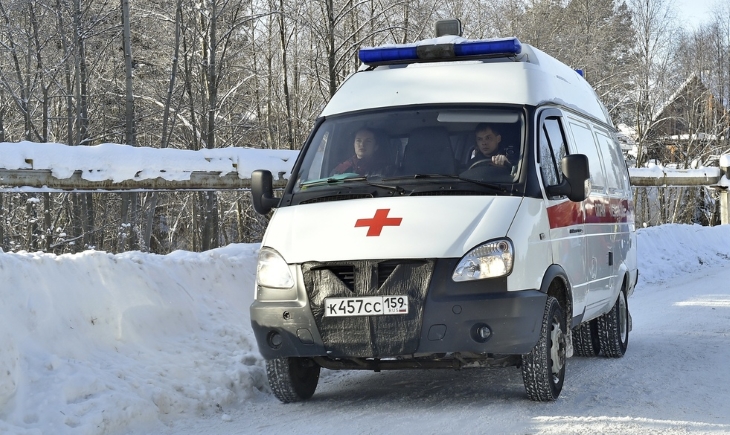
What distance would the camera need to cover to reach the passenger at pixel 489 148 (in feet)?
20.3

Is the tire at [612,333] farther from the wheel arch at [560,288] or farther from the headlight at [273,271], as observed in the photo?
the headlight at [273,271]

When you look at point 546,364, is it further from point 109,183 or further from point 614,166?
point 109,183

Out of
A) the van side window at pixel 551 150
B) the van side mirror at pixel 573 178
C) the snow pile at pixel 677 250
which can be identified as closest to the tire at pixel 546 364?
the van side mirror at pixel 573 178

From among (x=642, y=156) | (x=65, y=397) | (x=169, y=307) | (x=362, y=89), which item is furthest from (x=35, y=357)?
(x=642, y=156)

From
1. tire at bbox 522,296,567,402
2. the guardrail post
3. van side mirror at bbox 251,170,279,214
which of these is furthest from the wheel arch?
the guardrail post

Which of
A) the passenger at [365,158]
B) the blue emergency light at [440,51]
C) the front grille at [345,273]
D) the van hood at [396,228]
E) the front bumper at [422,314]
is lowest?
the front bumper at [422,314]

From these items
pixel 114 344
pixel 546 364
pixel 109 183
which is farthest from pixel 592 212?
pixel 109 183

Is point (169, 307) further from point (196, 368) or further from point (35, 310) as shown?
point (35, 310)

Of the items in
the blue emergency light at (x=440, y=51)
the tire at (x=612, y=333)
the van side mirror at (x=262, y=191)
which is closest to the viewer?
the van side mirror at (x=262, y=191)

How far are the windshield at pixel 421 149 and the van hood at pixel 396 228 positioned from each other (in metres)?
0.28

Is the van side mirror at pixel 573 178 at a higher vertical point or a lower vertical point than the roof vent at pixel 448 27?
lower

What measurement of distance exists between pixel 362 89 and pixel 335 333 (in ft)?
6.88

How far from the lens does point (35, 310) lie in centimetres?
615

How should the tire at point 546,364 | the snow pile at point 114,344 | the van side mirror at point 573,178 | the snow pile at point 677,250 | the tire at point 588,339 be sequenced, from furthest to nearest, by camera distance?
the snow pile at point 677,250 < the tire at point 588,339 < the van side mirror at point 573,178 < the tire at point 546,364 < the snow pile at point 114,344
